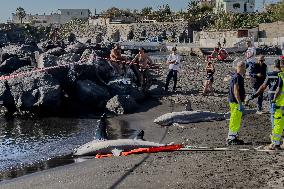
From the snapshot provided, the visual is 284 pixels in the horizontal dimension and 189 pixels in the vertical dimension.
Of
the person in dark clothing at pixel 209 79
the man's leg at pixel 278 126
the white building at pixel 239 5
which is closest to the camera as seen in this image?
the man's leg at pixel 278 126

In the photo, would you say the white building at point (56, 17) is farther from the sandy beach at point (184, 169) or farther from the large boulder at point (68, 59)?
the sandy beach at point (184, 169)

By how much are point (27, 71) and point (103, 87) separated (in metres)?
3.32

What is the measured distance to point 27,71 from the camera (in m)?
21.1

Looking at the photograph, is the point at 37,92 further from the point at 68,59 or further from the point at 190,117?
the point at 190,117

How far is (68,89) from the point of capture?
20.3 meters

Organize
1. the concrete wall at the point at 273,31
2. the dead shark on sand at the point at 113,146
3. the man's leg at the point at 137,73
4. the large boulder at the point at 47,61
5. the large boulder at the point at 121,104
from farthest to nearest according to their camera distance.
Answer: the concrete wall at the point at 273,31, the man's leg at the point at 137,73, the large boulder at the point at 47,61, the large boulder at the point at 121,104, the dead shark on sand at the point at 113,146

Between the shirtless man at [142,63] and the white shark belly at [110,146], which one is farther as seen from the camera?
the shirtless man at [142,63]

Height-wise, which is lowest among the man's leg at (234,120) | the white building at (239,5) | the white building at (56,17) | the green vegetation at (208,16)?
the man's leg at (234,120)

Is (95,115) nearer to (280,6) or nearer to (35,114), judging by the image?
(35,114)

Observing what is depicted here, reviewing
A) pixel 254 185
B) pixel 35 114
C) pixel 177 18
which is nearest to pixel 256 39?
pixel 177 18

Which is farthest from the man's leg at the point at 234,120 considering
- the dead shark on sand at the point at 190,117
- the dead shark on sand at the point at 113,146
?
the dead shark on sand at the point at 190,117

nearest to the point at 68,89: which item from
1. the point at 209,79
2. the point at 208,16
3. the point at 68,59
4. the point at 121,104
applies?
the point at 68,59

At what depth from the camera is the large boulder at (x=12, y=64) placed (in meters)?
24.8

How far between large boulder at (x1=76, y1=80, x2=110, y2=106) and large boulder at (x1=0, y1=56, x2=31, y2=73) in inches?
248
